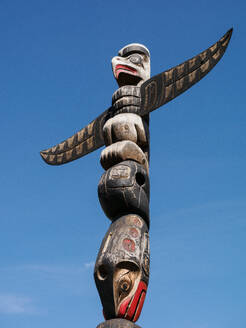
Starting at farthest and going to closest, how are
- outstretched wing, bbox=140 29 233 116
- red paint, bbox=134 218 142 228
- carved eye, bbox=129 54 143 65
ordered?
carved eye, bbox=129 54 143 65
outstretched wing, bbox=140 29 233 116
red paint, bbox=134 218 142 228

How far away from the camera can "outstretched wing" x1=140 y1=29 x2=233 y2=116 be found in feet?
23.4

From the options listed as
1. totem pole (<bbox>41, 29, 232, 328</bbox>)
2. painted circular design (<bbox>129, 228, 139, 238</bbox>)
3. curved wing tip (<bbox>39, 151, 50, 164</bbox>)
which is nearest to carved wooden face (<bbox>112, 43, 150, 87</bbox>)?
totem pole (<bbox>41, 29, 232, 328</bbox>)

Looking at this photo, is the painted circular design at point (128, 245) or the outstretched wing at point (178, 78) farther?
→ the outstretched wing at point (178, 78)

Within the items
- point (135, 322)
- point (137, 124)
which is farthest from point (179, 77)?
Result: point (135, 322)

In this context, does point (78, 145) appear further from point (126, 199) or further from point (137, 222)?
point (137, 222)

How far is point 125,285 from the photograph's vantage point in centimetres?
559

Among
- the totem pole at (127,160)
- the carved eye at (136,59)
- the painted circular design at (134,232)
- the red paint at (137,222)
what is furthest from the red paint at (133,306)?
the carved eye at (136,59)

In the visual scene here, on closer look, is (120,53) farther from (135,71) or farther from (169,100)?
(169,100)

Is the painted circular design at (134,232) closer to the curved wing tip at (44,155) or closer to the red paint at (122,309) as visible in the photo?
the red paint at (122,309)

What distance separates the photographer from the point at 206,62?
7207mm

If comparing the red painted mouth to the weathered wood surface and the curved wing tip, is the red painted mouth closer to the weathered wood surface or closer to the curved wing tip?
the weathered wood surface

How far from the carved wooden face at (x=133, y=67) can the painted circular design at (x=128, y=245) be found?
3.42m

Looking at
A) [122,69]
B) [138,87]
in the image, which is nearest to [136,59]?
Answer: [122,69]

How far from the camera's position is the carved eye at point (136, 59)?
8491mm
